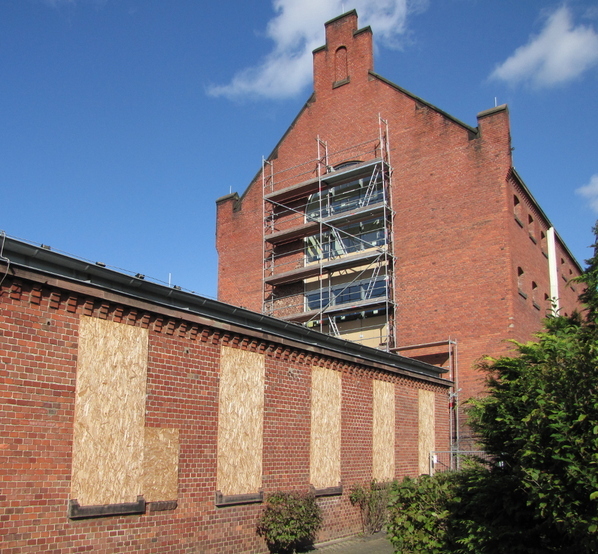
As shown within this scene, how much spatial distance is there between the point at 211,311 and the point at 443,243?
13017 millimetres

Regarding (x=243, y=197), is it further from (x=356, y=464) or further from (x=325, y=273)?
(x=356, y=464)

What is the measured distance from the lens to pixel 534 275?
25.4m

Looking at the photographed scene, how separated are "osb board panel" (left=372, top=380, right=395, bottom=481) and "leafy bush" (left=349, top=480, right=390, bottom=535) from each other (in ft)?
2.63

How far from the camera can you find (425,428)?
2050cm

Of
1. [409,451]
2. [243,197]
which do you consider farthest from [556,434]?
[243,197]

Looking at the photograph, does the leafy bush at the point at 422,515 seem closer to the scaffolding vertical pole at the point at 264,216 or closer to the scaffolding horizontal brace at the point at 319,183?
the scaffolding horizontal brace at the point at 319,183

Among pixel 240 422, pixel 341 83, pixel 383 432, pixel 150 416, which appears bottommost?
pixel 383 432

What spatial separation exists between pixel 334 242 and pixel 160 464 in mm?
17611

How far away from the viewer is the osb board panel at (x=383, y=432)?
17.8m

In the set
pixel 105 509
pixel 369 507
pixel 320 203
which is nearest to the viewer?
pixel 105 509

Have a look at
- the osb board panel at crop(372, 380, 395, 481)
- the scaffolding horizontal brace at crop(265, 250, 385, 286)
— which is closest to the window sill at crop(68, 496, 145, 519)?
the osb board panel at crop(372, 380, 395, 481)

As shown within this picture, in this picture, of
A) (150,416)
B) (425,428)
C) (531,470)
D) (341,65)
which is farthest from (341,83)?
(531,470)

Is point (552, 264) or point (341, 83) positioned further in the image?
point (552, 264)

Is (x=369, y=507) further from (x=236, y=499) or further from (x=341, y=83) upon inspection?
(x=341, y=83)
